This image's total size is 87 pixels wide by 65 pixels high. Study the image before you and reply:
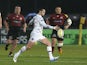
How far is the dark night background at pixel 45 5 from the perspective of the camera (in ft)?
149

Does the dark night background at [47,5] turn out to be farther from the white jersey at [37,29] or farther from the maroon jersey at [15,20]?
the white jersey at [37,29]

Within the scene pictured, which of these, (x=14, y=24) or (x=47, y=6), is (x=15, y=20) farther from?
(x=47, y=6)

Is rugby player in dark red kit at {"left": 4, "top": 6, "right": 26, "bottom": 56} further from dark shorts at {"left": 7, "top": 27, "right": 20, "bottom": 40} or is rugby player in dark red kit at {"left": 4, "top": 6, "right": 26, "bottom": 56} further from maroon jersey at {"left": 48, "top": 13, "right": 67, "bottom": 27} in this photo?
maroon jersey at {"left": 48, "top": 13, "right": 67, "bottom": 27}

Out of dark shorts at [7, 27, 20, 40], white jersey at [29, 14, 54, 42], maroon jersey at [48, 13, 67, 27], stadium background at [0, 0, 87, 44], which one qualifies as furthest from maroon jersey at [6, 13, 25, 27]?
stadium background at [0, 0, 87, 44]

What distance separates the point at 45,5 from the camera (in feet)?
156

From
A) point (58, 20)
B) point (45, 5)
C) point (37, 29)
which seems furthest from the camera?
point (45, 5)

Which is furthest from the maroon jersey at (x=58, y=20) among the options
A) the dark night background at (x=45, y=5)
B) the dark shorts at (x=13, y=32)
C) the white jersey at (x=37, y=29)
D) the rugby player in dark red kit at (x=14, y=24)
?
the dark night background at (x=45, y=5)

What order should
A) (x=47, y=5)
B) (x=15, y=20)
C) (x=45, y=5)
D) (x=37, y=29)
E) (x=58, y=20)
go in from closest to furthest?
(x=37, y=29)
(x=15, y=20)
(x=58, y=20)
(x=45, y=5)
(x=47, y=5)

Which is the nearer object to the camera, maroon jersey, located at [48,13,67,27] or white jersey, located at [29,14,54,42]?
white jersey, located at [29,14,54,42]

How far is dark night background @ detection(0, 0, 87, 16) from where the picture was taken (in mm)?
45534

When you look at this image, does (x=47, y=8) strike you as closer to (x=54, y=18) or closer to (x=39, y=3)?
(x=39, y=3)

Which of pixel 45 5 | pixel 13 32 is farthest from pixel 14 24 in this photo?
pixel 45 5

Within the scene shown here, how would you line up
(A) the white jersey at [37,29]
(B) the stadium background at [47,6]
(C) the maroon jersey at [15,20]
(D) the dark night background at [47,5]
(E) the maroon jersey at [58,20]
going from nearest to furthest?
(A) the white jersey at [37,29]
(C) the maroon jersey at [15,20]
(E) the maroon jersey at [58,20]
(B) the stadium background at [47,6]
(D) the dark night background at [47,5]

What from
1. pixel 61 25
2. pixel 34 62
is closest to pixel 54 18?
pixel 61 25
